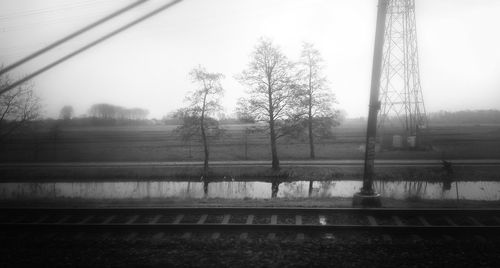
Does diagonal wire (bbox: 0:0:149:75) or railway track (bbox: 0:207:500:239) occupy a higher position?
diagonal wire (bbox: 0:0:149:75)

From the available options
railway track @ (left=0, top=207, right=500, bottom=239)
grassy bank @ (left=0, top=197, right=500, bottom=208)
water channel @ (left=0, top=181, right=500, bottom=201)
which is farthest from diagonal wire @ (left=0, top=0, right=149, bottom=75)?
water channel @ (left=0, top=181, right=500, bottom=201)

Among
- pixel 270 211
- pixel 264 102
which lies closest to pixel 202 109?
pixel 264 102

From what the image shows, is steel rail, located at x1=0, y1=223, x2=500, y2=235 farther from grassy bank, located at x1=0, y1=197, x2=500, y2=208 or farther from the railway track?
grassy bank, located at x1=0, y1=197, x2=500, y2=208

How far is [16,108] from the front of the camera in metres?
27.3

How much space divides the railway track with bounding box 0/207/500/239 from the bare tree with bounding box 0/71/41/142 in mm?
17734

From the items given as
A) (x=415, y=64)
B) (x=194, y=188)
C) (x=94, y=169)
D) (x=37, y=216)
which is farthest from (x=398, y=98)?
(x=37, y=216)

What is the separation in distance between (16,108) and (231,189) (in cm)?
1736

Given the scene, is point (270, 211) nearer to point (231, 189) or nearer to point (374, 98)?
point (374, 98)

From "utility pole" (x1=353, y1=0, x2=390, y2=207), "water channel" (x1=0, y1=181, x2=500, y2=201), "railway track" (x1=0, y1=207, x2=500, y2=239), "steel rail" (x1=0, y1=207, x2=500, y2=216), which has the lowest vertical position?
"water channel" (x1=0, y1=181, x2=500, y2=201)

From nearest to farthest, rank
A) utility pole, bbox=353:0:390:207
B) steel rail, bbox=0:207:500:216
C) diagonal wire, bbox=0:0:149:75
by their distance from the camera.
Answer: diagonal wire, bbox=0:0:149:75 < steel rail, bbox=0:207:500:216 < utility pole, bbox=353:0:390:207

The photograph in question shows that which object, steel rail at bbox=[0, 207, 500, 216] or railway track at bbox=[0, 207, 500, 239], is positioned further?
steel rail at bbox=[0, 207, 500, 216]

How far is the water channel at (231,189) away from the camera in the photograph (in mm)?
19031

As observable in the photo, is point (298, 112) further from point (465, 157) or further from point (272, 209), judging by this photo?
point (272, 209)

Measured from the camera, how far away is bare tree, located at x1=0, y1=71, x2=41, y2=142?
26578 millimetres
